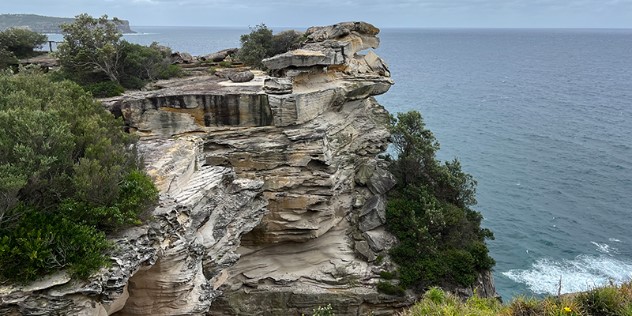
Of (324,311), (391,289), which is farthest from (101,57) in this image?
(391,289)

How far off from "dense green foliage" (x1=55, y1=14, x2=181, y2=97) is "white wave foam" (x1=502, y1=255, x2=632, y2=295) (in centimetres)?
3219

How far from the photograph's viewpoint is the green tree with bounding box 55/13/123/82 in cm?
3045

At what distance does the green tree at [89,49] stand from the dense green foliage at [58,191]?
45.6ft

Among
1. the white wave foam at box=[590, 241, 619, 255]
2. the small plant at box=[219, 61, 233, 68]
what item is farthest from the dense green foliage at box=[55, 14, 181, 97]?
the white wave foam at box=[590, 241, 619, 255]

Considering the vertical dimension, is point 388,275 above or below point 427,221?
below

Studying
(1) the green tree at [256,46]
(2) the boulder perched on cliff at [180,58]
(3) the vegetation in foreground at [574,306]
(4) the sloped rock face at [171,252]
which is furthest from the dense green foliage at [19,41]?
(3) the vegetation in foreground at [574,306]

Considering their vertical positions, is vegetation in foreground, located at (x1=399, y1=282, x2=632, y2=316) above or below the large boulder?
below

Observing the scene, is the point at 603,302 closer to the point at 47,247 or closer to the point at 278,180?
the point at 47,247

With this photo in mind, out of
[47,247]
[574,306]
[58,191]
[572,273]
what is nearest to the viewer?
[47,247]

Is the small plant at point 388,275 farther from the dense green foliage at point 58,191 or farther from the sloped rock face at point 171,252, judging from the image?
the dense green foliage at point 58,191

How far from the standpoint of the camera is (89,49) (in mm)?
30781

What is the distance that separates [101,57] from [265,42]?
49.8 ft

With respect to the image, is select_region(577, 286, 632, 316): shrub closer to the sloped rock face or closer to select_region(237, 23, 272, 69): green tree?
the sloped rock face

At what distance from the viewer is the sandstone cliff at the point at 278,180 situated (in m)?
20.1
